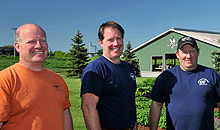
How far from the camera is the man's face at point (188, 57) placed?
11.0 feet

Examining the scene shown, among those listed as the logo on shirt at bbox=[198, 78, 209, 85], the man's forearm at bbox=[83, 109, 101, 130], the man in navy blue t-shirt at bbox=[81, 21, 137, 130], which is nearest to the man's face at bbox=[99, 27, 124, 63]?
the man in navy blue t-shirt at bbox=[81, 21, 137, 130]

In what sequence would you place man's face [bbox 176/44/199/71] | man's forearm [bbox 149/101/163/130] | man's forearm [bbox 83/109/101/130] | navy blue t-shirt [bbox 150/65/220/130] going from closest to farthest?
man's forearm [bbox 83/109/101/130] → navy blue t-shirt [bbox 150/65/220/130] → man's face [bbox 176/44/199/71] → man's forearm [bbox 149/101/163/130]

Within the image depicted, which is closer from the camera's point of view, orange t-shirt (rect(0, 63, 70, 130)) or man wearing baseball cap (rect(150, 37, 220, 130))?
orange t-shirt (rect(0, 63, 70, 130))

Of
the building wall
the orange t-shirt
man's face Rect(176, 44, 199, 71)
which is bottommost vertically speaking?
the orange t-shirt

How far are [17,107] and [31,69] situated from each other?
0.48 metres

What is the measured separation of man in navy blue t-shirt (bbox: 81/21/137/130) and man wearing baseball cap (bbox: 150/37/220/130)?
0.63m

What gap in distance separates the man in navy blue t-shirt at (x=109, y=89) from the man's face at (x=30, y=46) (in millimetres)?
697

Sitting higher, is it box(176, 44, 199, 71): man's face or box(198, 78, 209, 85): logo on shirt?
box(176, 44, 199, 71): man's face

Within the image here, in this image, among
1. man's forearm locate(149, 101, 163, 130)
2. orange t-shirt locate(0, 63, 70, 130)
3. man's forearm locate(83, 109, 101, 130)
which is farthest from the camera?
man's forearm locate(149, 101, 163, 130)

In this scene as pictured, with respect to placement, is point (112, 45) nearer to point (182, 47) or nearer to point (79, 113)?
point (182, 47)

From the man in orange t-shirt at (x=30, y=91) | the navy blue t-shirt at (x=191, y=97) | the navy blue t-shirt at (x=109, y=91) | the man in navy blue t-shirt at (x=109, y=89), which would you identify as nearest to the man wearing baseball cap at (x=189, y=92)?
the navy blue t-shirt at (x=191, y=97)

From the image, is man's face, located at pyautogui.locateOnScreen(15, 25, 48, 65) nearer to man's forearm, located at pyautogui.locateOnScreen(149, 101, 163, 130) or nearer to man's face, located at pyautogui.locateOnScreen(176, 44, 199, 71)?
man's forearm, located at pyautogui.locateOnScreen(149, 101, 163, 130)

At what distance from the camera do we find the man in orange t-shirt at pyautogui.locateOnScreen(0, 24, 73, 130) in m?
2.20

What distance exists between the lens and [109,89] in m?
2.90
